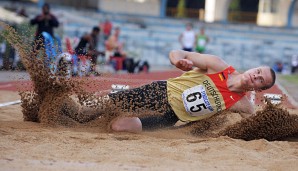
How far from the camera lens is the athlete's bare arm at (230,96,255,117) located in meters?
7.37

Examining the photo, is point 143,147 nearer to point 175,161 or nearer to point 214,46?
point 175,161

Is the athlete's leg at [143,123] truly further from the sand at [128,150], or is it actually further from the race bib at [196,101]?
the race bib at [196,101]

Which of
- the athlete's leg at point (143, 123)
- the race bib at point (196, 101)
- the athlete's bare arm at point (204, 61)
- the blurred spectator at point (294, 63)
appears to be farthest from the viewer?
the blurred spectator at point (294, 63)

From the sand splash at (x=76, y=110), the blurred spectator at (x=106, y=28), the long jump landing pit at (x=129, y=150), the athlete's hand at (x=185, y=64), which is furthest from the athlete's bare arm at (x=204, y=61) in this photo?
the blurred spectator at (x=106, y=28)

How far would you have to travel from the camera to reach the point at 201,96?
726cm

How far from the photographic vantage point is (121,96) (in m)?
7.45

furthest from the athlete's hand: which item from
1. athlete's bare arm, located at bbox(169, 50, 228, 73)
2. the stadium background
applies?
the stadium background

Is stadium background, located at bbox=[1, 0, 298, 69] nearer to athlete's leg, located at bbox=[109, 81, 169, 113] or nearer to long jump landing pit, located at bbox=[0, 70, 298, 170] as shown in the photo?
athlete's leg, located at bbox=[109, 81, 169, 113]

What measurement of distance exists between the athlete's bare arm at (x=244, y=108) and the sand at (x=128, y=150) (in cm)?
52

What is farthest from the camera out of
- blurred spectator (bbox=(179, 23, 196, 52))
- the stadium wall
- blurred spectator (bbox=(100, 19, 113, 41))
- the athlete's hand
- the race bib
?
the stadium wall

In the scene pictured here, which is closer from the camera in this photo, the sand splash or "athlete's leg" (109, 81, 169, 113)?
the sand splash

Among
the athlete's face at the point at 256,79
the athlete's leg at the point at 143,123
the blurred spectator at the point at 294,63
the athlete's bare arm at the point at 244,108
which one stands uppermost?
the athlete's face at the point at 256,79

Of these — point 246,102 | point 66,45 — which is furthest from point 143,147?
point 66,45

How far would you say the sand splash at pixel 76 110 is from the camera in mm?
7199
